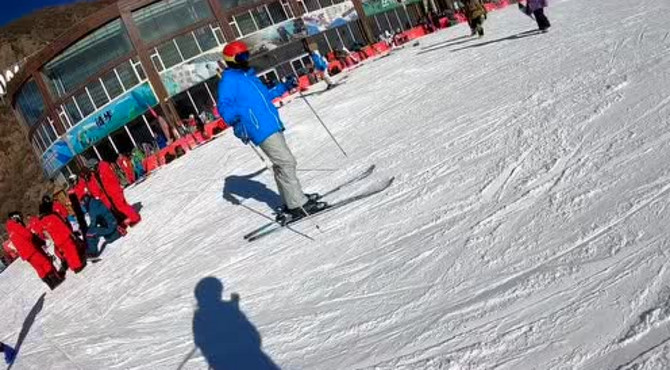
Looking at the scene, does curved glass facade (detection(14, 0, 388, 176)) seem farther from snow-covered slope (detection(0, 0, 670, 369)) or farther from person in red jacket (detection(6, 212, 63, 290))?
snow-covered slope (detection(0, 0, 670, 369))

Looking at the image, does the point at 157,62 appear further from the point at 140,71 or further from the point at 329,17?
the point at 329,17

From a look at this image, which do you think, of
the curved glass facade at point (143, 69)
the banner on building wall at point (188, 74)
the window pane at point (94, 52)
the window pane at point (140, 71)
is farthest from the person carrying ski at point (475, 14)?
the window pane at point (94, 52)

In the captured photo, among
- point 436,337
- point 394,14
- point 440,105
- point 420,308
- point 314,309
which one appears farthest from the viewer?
point 394,14

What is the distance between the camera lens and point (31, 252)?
9.30m

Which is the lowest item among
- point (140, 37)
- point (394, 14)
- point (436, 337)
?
point (436, 337)

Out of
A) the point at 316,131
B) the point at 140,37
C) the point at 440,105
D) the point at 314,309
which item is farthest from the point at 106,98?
the point at 314,309

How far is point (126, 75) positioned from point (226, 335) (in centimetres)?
2675

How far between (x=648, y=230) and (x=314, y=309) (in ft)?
7.23

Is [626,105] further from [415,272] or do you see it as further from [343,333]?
[343,333]

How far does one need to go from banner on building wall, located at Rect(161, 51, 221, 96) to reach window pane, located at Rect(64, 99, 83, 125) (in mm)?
5367

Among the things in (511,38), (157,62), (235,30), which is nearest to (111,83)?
(157,62)

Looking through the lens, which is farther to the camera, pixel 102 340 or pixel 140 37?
pixel 140 37

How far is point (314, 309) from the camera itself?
3.93 metres

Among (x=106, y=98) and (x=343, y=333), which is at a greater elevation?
(x=106, y=98)
